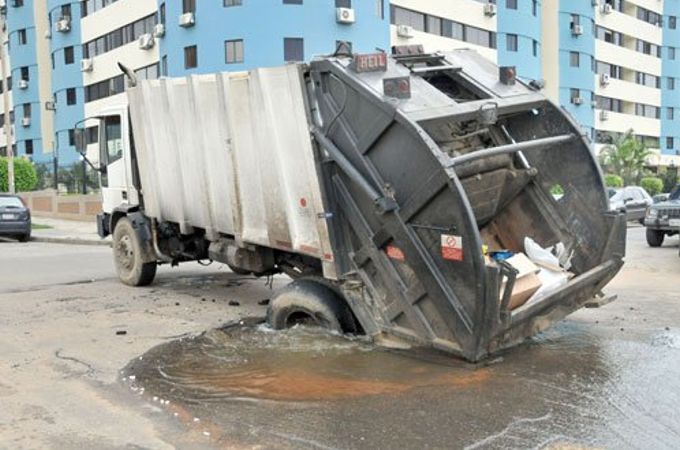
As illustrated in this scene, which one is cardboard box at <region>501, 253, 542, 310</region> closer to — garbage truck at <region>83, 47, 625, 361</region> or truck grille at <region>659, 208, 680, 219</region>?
garbage truck at <region>83, 47, 625, 361</region>

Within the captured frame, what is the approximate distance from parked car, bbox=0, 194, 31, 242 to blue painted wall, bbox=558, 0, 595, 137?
137 feet

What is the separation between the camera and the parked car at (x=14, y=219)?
21.6 meters

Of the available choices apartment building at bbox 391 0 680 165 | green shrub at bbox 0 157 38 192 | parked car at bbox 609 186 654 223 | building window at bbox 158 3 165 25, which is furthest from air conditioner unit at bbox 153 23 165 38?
parked car at bbox 609 186 654 223

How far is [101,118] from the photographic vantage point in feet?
35.8

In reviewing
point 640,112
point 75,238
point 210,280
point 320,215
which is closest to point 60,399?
point 320,215

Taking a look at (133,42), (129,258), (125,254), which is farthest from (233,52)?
(129,258)

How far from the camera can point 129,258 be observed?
10.7 metres

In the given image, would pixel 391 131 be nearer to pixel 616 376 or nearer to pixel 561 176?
pixel 561 176

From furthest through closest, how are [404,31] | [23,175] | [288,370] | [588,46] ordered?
1. [588,46]
2. [404,31]
3. [23,175]
4. [288,370]

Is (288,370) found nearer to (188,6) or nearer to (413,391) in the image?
(413,391)

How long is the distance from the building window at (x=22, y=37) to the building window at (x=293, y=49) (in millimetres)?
32457

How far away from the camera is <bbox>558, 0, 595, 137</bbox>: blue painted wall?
5381cm

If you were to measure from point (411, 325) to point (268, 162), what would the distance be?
232cm

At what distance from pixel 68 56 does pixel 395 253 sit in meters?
50.8
